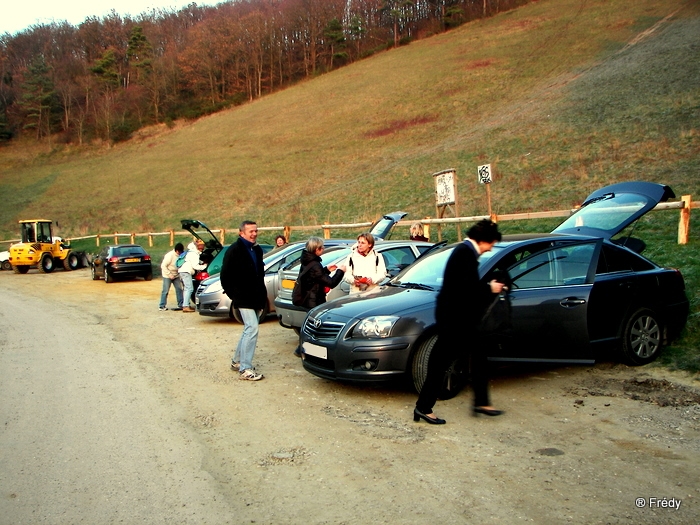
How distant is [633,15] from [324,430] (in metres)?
63.3

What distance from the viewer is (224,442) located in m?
5.11

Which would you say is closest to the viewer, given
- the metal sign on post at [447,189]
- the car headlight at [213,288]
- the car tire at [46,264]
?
the car headlight at [213,288]

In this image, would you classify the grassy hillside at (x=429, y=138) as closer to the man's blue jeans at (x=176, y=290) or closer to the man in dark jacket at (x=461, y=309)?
the man's blue jeans at (x=176, y=290)

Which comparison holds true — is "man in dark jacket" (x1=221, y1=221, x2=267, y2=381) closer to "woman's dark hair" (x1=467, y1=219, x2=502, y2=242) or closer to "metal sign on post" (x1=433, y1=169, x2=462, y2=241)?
"woman's dark hair" (x1=467, y1=219, x2=502, y2=242)

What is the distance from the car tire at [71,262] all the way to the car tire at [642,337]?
28704 millimetres

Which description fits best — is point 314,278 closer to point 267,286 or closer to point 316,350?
point 316,350

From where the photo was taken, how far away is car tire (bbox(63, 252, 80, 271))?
3028 centimetres

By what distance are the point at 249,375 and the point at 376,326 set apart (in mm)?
1907

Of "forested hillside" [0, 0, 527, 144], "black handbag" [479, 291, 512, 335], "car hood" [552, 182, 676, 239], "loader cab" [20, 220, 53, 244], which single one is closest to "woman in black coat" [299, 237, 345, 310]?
"car hood" [552, 182, 676, 239]

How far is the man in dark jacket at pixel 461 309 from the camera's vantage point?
5266mm

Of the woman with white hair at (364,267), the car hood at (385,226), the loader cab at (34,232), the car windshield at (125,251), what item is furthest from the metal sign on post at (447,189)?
the loader cab at (34,232)

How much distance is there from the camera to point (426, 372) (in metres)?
6.11

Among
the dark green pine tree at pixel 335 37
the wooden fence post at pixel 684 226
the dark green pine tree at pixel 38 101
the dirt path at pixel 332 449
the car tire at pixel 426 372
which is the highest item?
the dark green pine tree at pixel 335 37

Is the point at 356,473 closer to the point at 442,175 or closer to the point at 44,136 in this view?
the point at 442,175
